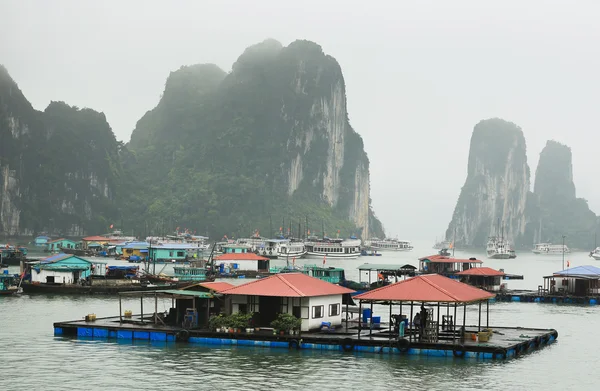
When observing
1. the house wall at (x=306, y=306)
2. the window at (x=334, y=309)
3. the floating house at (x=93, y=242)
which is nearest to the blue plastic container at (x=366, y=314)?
the window at (x=334, y=309)

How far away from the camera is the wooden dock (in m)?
31.3

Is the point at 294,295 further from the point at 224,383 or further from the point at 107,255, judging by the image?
the point at 107,255

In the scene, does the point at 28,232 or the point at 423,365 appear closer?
the point at 423,365

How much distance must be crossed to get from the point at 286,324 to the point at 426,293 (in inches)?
223

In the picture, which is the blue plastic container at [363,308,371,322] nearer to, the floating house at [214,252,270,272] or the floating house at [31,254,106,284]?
the floating house at [31,254,106,284]

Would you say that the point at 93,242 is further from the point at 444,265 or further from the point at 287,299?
the point at 287,299

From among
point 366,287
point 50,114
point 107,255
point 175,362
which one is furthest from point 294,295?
point 50,114

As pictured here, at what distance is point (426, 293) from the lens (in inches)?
1288

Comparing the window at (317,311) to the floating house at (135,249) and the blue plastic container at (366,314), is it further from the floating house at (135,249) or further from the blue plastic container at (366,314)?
the floating house at (135,249)

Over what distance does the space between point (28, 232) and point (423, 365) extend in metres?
160

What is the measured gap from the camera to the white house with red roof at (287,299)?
34.1 m

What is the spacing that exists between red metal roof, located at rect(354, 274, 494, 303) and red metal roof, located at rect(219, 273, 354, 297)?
6.82 ft

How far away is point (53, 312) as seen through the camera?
47219 mm

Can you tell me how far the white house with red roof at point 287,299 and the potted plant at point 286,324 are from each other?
1.84 feet
